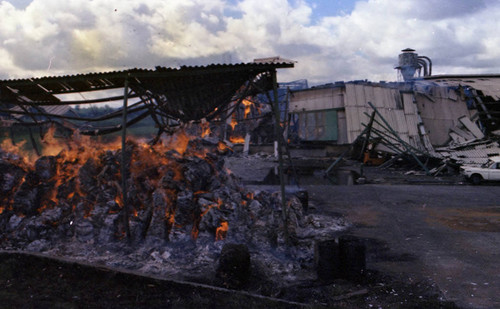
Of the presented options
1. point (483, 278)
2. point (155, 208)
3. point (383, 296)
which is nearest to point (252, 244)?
point (155, 208)

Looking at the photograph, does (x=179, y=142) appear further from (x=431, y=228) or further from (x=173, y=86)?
(x=431, y=228)

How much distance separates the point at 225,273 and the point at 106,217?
12.1 feet

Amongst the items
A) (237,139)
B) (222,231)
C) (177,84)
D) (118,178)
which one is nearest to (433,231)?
(222,231)

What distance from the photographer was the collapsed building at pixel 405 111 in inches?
969

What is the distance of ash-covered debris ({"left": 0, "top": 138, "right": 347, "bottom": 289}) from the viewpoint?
22.8 feet

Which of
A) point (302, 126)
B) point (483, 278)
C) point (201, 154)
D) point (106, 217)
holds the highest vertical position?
point (302, 126)

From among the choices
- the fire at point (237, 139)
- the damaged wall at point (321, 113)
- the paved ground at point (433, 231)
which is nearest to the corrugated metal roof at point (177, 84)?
the paved ground at point (433, 231)

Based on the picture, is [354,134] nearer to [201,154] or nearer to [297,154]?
[297,154]

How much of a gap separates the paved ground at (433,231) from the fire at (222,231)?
123 inches

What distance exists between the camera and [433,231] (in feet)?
28.3

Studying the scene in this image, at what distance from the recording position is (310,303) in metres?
5.12

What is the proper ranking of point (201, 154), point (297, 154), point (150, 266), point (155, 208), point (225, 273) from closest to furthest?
1. point (225, 273)
2. point (150, 266)
3. point (155, 208)
4. point (201, 154)
5. point (297, 154)

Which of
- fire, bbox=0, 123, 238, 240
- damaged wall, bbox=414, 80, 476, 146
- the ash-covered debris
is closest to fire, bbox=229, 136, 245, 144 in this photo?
damaged wall, bbox=414, 80, 476, 146

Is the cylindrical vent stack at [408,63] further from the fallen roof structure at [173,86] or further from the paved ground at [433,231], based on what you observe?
the fallen roof structure at [173,86]
